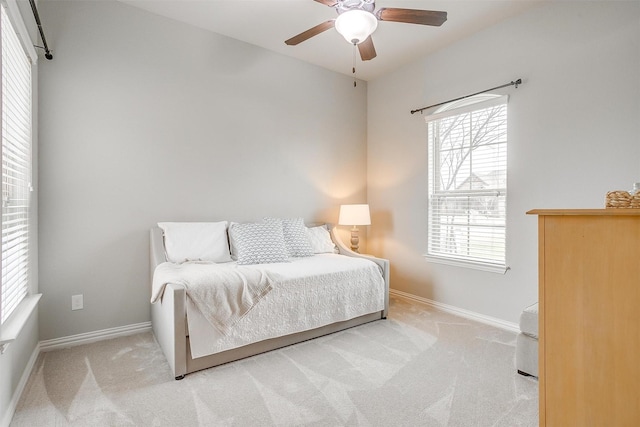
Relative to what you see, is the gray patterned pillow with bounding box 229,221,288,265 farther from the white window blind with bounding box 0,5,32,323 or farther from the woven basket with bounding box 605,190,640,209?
the woven basket with bounding box 605,190,640,209

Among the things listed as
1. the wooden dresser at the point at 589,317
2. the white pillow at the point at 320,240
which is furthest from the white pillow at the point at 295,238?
the wooden dresser at the point at 589,317

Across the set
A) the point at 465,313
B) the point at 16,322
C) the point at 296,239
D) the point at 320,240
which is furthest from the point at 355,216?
the point at 16,322

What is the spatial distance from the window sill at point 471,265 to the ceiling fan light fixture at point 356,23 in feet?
7.65

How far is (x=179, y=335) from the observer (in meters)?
2.10

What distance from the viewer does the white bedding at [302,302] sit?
87.0 inches

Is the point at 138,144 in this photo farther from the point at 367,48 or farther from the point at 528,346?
the point at 528,346

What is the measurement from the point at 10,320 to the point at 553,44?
13.8 feet

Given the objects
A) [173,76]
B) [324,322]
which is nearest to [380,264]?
[324,322]

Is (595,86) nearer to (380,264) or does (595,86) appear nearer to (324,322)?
(380,264)

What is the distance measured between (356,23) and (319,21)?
123cm

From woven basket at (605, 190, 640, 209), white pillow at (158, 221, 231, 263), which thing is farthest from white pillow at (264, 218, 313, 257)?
woven basket at (605, 190, 640, 209)

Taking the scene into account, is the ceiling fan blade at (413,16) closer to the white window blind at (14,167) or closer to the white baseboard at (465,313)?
the white window blind at (14,167)

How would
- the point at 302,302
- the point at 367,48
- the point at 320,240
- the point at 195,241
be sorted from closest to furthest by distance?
the point at 367,48
the point at 302,302
the point at 195,241
the point at 320,240

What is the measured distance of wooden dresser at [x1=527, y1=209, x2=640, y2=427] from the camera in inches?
39.5
